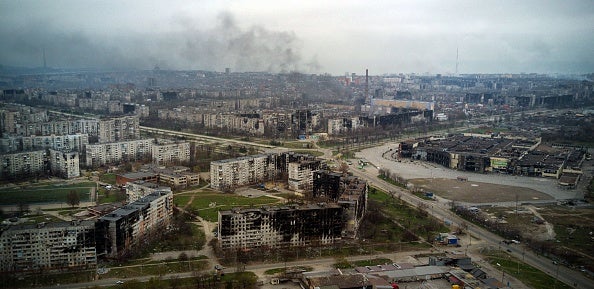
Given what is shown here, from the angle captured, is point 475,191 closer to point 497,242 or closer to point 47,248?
point 497,242

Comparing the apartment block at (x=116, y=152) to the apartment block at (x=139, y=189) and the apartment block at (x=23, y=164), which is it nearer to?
the apartment block at (x=23, y=164)

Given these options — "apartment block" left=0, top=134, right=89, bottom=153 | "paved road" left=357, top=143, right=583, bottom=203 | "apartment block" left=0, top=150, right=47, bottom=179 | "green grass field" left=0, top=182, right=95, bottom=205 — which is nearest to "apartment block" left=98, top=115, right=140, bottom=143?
"apartment block" left=0, top=134, right=89, bottom=153

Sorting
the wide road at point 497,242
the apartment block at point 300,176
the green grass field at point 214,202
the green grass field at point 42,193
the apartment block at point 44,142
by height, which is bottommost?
the wide road at point 497,242

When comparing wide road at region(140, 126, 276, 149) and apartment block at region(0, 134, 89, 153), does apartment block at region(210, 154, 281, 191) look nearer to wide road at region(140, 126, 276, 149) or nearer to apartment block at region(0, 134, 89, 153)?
wide road at region(140, 126, 276, 149)

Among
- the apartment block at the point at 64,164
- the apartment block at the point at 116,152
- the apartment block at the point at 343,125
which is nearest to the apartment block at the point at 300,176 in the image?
the apartment block at the point at 116,152

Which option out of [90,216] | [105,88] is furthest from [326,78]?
[90,216]

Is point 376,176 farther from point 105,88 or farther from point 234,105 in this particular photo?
point 105,88
